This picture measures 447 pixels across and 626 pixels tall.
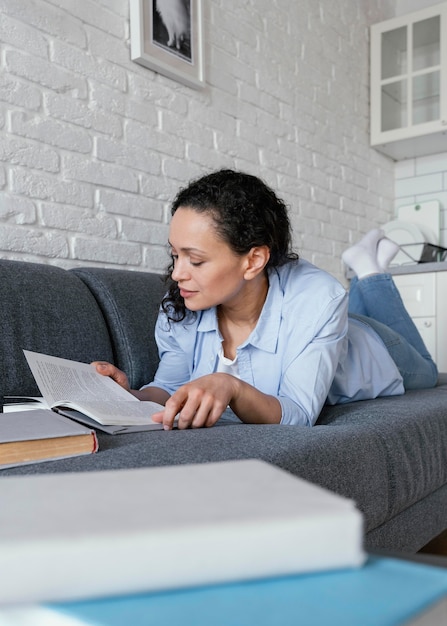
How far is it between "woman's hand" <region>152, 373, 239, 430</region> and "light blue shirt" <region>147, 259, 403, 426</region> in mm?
192

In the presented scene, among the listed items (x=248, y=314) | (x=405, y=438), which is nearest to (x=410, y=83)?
(x=248, y=314)

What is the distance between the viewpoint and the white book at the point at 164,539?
274 mm

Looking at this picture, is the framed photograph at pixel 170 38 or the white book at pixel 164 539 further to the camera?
the framed photograph at pixel 170 38

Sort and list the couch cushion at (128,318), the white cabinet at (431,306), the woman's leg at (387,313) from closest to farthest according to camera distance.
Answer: the couch cushion at (128,318) < the woman's leg at (387,313) < the white cabinet at (431,306)

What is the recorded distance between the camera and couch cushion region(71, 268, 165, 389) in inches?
61.4

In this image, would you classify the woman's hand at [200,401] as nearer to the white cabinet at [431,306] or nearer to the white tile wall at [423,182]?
the white cabinet at [431,306]

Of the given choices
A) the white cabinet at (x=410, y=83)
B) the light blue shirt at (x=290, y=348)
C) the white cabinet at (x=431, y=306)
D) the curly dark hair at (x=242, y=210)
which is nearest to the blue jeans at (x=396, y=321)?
the light blue shirt at (x=290, y=348)

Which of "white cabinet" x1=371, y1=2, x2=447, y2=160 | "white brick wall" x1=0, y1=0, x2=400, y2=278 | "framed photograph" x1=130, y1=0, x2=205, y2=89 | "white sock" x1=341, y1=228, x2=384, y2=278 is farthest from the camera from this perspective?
"white cabinet" x1=371, y1=2, x2=447, y2=160

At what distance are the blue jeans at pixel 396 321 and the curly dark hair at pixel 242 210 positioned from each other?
1.91ft

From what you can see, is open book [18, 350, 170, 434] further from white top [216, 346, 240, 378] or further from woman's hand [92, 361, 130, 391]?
white top [216, 346, 240, 378]

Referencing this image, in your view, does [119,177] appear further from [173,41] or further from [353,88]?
[353,88]

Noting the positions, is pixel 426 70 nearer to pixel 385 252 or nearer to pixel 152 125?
pixel 385 252

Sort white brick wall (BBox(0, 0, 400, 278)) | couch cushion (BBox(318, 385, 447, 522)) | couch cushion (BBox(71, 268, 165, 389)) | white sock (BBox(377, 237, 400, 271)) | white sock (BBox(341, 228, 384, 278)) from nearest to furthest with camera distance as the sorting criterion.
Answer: couch cushion (BBox(318, 385, 447, 522)) < couch cushion (BBox(71, 268, 165, 389)) < white brick wall (BBox(0, 0, 400, 278)) < white sock (BBox(341, 228, 384, 278)) < white sock (BBox(377, 237, 400, 271))

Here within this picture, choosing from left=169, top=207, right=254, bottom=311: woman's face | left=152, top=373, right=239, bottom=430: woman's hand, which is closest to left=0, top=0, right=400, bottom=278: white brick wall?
left=169, top=207, right=254, bottom=311: woman's face
